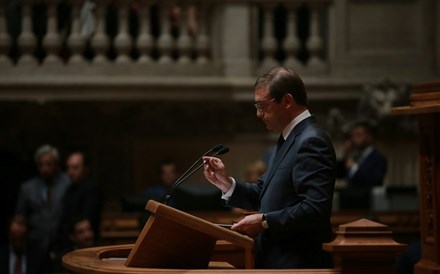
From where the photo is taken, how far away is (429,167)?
15.8ft

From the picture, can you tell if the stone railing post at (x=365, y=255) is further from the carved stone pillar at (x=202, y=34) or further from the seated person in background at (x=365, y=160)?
the carved stone pillar at (x=202, y=34)

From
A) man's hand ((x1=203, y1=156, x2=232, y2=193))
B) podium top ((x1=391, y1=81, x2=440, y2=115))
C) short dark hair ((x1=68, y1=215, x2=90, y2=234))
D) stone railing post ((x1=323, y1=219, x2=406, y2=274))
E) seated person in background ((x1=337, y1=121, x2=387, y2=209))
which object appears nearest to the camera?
stone railing post ((x1=323, y1=219, x2=406, y2=274))

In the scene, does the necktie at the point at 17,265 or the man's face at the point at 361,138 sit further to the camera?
the man's face at the point at 361,138

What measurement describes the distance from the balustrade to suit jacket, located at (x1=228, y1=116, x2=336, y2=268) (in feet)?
17.8

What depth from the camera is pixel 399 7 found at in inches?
425

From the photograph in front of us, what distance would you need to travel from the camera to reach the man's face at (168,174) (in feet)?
30.7

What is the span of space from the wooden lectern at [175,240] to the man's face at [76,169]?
15.4 feet

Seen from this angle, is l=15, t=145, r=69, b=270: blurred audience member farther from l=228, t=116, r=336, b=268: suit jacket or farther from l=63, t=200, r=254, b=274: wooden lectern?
l=63, t=200, r=254, b=274: wooden lectern

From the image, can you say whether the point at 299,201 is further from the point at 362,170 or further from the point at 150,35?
the point at 150,35

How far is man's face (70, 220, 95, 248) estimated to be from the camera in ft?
27.1

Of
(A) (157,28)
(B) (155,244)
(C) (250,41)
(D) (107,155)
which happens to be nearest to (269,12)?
(C) (250,41)

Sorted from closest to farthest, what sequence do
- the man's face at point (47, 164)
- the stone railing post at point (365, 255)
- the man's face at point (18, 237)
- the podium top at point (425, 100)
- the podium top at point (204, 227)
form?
the stone railing post at point (365, 255), the podium top at point (204, 227), the podium top at point (425, 100), the man's face at point (18, 237), the man's face at point (47, 164)

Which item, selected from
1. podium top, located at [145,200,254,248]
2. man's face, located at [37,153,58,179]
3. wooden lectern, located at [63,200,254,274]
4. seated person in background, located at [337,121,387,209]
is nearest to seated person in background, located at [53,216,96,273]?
man's face, located at [37,153,58,179]

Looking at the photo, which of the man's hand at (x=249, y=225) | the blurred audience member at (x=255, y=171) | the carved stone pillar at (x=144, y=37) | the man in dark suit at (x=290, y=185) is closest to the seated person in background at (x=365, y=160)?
the blurred audience member at (x=255, y=171)
